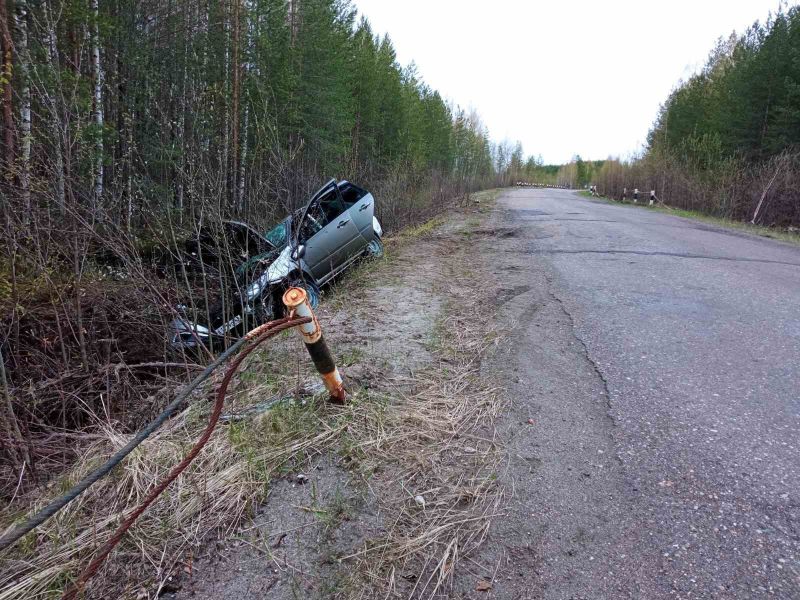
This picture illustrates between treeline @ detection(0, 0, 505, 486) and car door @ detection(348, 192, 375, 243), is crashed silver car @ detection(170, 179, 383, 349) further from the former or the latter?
treeline @ detection(0, 0, 505, 486)

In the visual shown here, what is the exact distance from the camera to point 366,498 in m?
2.15

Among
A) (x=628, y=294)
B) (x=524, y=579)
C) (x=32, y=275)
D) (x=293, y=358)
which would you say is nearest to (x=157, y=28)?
(x=32, y=275)

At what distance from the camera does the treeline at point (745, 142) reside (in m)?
14.9

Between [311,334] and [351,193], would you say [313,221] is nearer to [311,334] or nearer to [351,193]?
[351,193]

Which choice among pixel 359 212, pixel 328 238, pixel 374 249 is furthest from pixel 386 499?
pixel 374 249

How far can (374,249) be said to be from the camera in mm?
8891

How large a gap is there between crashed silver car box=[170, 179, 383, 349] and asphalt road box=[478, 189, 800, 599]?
116 inches

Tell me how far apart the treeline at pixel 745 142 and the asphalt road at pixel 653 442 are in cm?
1218

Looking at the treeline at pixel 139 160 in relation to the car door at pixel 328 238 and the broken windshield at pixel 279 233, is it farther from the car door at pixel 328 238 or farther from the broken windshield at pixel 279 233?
the car door at pixel 328 238

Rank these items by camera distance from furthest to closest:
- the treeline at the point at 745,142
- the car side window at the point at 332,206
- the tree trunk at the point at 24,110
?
the treeline at the point at 745,142 < the car side window at the point at 332,206 < the tree trunk at the point at 24,110

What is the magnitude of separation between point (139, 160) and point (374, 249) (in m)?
4.16

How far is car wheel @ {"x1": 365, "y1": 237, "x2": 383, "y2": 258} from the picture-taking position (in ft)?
28.7

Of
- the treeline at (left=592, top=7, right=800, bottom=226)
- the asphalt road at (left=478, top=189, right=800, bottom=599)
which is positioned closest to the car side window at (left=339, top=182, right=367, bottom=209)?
the asphalt road at (left=478, top=189, right=800, bottom=599)

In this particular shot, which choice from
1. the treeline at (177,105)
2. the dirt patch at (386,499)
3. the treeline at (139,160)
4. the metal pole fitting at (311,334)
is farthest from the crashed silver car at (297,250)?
the metal pole fitting at (311,334)
